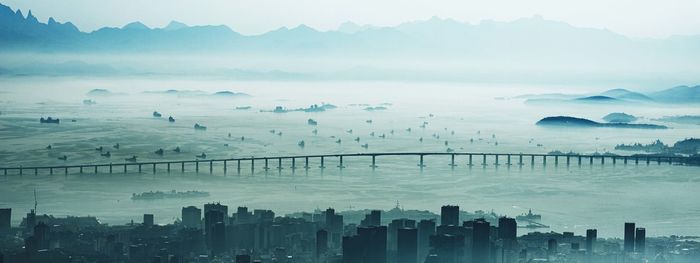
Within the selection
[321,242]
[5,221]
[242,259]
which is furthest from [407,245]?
[5,221]

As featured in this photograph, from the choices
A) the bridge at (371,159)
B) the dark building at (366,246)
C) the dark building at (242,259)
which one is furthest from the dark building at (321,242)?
the bridge at (371,159)

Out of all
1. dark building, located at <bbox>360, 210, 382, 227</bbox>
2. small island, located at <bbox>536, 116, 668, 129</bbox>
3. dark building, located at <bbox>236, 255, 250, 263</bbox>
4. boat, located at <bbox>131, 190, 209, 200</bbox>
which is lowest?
dark building, located at <bbox>236, 255, 250, 263</bbox>

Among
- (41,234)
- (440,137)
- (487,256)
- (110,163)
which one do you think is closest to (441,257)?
(487,256)

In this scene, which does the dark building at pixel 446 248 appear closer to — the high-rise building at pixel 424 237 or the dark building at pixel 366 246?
the high-rise building at pixel 424 237

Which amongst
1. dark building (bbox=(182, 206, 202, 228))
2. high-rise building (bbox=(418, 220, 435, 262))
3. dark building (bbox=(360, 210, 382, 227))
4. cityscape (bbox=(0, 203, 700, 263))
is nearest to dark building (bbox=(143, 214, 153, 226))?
cityscape (bbox=(0, 203, 700, 263))

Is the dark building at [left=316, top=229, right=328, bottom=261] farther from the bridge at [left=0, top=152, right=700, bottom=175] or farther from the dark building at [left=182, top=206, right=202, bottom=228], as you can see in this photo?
the bridge at [left=0, top=152, right=700, bottom=175]

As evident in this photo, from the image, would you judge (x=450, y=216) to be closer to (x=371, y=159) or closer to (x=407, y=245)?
(x=407, y=245)
